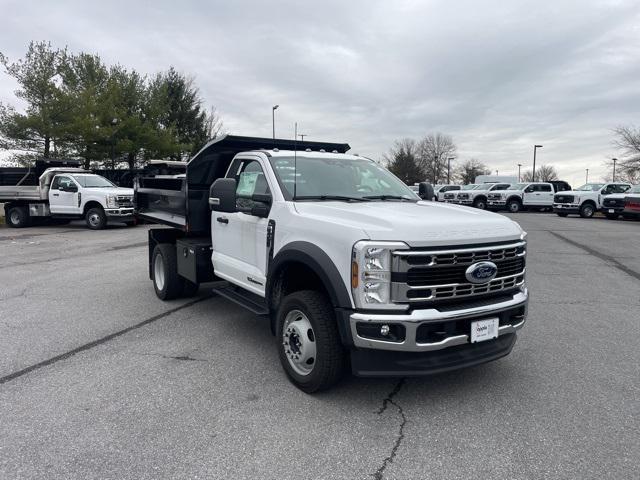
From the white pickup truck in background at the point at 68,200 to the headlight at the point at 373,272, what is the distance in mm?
16567

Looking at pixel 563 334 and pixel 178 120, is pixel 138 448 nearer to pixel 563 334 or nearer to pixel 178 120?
pixel 563 334

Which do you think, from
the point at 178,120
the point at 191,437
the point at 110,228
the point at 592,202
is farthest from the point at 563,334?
the point at 178,120

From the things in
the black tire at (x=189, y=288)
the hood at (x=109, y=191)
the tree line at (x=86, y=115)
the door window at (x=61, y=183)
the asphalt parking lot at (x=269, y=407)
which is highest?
the tree line at (x=86, y=115)

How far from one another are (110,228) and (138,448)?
57.3 feet

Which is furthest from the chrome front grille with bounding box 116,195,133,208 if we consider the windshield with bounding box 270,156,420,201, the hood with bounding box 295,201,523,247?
the hood with bounding box 295,201,523,247

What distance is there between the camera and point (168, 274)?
689 centimetres

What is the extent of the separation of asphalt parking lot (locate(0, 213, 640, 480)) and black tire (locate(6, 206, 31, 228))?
15.3m

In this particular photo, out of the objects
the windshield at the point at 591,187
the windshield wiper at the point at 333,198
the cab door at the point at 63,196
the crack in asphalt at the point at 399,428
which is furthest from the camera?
the windshield at the point at 591,187

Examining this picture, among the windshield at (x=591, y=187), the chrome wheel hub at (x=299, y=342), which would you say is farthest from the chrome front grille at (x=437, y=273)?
the windshield at (x=591, y=187)

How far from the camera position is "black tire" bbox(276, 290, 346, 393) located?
3715mm

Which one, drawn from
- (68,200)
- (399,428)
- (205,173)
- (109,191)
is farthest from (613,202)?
(399,428)

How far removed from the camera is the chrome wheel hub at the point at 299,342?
393cm

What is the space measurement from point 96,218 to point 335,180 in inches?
621

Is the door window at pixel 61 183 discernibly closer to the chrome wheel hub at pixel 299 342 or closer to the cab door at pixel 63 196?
the cab door at pixel 63 196
